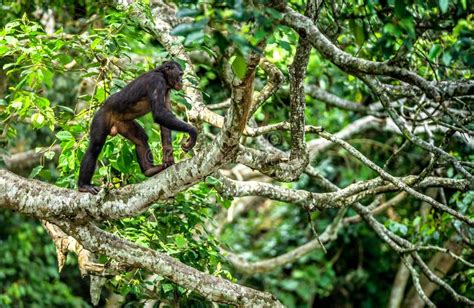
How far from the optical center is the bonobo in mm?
5168

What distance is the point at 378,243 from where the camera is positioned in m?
11.4

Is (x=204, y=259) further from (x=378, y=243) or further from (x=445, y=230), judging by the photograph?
(x=378, y=243)

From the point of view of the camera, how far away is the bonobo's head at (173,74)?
17.4 ft

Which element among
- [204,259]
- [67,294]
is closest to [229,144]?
[204,259]

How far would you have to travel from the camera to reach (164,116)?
16.6 feet

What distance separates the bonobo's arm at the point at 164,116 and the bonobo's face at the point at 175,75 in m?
0.11

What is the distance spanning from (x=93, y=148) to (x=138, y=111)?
0.46 meters

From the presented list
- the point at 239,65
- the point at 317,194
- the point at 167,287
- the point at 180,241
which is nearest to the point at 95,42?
the point at 180,241

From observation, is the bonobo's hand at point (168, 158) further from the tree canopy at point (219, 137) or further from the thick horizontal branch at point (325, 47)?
the thick horizontal branch at point (325, 47)

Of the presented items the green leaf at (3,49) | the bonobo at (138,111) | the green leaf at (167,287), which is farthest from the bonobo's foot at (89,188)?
the green leaf at (3,49)

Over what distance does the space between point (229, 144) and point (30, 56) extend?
6.74 feet

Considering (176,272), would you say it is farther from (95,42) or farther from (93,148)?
(95,42)

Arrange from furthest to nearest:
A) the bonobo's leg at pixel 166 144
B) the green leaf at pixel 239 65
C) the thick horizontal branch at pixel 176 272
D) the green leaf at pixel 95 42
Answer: the bonobo's leg at pixel 166 144
the green leaf at pixel 95 42
the thick horizontal branch at pixel 176 272
the green leaf at pixel 239 65

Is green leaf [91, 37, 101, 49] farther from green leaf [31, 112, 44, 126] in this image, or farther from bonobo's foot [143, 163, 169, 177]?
bonobo's foot [143, 163, 169, 177]
